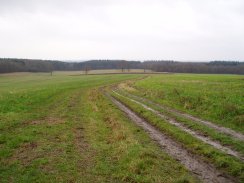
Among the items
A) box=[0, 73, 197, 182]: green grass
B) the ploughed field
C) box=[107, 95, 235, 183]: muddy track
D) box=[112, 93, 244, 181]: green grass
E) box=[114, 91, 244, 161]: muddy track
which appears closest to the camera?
box=[107, 95, 235, 183]: muddy track

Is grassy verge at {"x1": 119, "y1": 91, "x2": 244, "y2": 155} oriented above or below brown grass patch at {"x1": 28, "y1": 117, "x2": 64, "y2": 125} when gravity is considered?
above

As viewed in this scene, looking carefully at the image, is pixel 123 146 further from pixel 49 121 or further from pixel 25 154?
pixel 49 121

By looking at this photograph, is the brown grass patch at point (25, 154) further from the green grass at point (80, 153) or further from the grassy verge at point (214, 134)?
the grassy verge at point (214, 134)

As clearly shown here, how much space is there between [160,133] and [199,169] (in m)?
6.12

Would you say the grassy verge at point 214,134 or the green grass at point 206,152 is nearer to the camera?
the green grass at point 206,152

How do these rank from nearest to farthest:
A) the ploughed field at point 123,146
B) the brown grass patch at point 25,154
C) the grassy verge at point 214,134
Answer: the ploughed field at point 123,146 < the brown grass patch at point 25,154 < the grassy verge at point 214,134

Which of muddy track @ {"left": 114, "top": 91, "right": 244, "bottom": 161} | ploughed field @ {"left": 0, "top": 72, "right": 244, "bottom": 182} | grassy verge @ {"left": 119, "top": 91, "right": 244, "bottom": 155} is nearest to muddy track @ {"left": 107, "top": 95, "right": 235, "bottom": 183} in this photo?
ploughed field @ {"left": 0, "top": 72, "right": 244, "bottom": 182}

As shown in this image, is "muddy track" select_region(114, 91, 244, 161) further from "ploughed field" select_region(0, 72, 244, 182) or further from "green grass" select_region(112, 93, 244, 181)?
"green grass" select_region(112, 93, 244, 181)

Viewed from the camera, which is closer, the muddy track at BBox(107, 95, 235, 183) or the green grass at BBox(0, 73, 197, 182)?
the muddy track at BBox(107, 95, 235, 183)

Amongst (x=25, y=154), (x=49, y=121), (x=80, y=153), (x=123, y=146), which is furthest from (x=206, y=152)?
(x=49, y=121)

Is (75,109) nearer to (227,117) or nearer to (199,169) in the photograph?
(227,117)

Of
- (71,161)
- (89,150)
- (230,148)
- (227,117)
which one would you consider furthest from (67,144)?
(227,117)

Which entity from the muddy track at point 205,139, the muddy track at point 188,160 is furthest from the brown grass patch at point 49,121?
the muddy track at point 205,139

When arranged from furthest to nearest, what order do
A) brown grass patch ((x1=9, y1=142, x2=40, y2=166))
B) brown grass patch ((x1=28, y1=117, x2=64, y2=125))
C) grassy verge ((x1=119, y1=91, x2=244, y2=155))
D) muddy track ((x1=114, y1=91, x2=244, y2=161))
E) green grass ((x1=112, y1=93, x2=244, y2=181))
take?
brown grass patch ((x1=28, y1=117, x2=64, y2=125)) < grassy verge ((x1=119, y1=91, x2=244, y2=155)) < muddy track ((x1=114, y1=91, x2=244, y2=161)) < brown grass patch ((x1=9, y1=142, x2=40, y2=166)) < green grass ((x1=112, y1=93, x2=244, y2=181))
